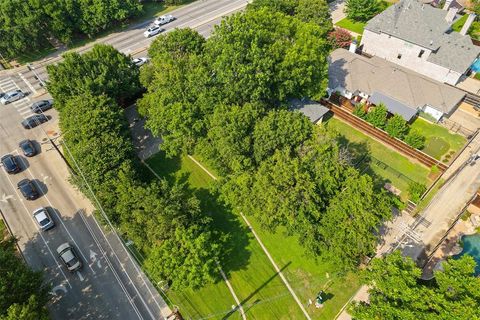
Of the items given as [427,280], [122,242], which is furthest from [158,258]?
[427,280]

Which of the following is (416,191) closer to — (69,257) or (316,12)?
(316,12)

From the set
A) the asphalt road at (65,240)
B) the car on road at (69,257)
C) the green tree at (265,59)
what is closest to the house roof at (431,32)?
the green tree at (265,59)

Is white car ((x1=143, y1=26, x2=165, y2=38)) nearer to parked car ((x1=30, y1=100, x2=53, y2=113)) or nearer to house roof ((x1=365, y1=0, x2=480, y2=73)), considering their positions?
parked car ((x1=30, y1=100, x2=53, y2=113))

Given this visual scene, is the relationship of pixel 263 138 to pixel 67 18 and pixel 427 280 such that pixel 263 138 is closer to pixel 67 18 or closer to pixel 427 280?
pixel 427 280

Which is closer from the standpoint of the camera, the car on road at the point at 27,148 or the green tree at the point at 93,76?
the green tree at the point at 93,76

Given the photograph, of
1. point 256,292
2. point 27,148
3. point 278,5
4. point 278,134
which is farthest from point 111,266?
point 278,5

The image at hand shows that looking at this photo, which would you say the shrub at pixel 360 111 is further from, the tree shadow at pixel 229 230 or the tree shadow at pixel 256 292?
the tree shadow at pixel 256 292

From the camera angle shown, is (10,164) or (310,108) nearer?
(10,164)
